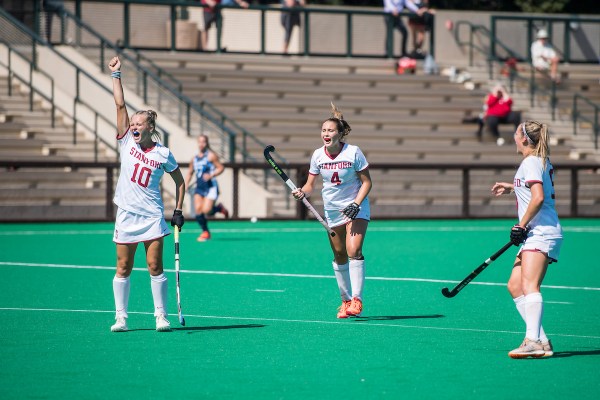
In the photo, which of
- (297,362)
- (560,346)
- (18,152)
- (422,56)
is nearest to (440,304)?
(560,346)

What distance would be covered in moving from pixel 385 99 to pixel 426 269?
15959 mm

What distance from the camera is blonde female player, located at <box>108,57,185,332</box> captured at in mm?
10328

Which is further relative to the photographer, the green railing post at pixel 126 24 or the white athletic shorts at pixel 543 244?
the green railing post at pixel 126 24

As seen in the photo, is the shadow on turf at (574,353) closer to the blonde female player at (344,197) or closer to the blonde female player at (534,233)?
the blonde female player at (534,233)

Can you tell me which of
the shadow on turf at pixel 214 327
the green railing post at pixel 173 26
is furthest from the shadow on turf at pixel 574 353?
the green railing post at pixel 173 26

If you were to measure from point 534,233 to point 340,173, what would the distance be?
9.11 ft

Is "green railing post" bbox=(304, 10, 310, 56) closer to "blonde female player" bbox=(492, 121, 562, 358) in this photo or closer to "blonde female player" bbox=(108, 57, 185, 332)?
"blonde female player" bbox=(108, 57, 185, 332)

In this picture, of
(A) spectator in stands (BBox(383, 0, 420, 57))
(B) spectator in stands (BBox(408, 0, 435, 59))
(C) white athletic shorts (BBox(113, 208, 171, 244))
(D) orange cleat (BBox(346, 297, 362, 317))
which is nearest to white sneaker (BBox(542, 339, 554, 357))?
(D) orange cleat (BBox(346, 297, 362, 317))

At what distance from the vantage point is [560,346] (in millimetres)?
9758

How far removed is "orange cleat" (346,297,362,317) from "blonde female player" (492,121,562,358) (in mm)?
2464

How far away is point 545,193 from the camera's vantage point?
9.10 metres

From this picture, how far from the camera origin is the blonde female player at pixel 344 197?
11.4 m

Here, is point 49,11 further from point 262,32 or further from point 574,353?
point 574,353

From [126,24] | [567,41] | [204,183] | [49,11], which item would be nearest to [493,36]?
[567,41]
